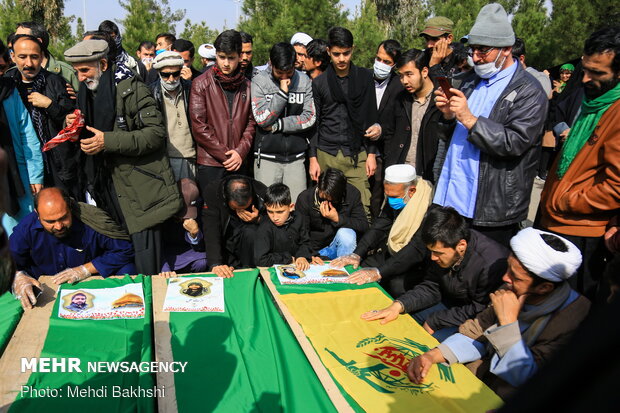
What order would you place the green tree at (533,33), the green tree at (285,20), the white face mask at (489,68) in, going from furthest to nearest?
the green tree at (533,33) < the green tree at (285,20) < the white face mask at (489,68)

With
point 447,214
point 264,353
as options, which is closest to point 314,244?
point 447,214

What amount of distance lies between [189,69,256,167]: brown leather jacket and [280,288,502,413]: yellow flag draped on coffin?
5.92ft

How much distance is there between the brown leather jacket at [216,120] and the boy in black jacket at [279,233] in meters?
0.76

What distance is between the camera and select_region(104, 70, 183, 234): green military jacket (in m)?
3.35

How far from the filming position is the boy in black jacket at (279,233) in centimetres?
335

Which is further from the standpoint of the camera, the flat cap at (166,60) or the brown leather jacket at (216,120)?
the brown leather jacket at (216,120)

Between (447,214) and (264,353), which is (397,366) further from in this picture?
(447,214)

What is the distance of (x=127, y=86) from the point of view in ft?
11.0

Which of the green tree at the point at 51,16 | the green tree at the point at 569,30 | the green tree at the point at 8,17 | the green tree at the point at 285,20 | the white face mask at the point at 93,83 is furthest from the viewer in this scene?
the green tree at the point at 51,16

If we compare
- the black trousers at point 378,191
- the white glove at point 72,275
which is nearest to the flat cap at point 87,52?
the white glove at point 72,275

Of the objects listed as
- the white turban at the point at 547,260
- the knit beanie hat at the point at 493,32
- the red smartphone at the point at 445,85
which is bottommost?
the white turban at the point at 547,260

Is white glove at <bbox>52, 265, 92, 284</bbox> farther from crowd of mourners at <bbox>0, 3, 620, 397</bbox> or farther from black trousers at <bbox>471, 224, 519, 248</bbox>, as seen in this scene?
black trousers at <bbox>471, 224, 519, 248</bbox>

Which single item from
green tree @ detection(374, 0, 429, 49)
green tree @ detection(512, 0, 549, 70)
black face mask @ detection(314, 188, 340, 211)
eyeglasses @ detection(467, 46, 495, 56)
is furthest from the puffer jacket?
green tree @ detection(374, 0, 429, 49)

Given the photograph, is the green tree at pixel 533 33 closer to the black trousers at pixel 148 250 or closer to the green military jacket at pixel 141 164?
the green military jacket at pixel 141 164
